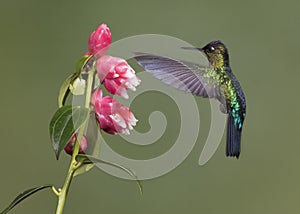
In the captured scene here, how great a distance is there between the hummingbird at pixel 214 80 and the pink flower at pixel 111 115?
81mm

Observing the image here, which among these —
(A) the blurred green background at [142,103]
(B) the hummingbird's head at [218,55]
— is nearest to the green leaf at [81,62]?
(B) the hummingbird's head at [218,55]

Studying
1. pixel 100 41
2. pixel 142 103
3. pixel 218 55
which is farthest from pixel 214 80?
pixel 142 103

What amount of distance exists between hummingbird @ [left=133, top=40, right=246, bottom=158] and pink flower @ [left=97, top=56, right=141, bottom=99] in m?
0.05

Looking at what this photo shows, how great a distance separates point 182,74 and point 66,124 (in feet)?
0.80

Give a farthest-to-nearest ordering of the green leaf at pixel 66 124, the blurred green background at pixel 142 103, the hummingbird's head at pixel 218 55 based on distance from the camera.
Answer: the blurred green background at pixel 142 103 < the hummingbird's head at pixel 218 55 < the green leaf at pixel 66 124

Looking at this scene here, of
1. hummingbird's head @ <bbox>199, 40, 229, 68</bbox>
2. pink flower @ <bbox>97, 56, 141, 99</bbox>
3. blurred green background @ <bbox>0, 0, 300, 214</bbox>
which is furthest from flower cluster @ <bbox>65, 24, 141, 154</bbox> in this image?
blurred green background @ <bbox>0, 0, 300, 214</bbox>

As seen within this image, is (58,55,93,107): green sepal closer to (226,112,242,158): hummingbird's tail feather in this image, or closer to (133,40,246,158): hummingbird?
(133,40,246,158): hummingbird

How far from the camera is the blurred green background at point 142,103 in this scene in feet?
7.47

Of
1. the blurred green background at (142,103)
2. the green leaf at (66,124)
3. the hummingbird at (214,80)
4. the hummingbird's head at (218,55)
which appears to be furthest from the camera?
the blurred green background at (142,103)

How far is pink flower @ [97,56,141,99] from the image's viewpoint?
2.19ft

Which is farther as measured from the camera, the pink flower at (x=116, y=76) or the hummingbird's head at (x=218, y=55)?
the hummingbird's head at (x=218, y=55)

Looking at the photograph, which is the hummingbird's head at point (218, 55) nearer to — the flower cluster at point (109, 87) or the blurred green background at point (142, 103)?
the flower cluster at point (109, 87)

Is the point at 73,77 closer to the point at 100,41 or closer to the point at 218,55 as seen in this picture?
the point at 100,41

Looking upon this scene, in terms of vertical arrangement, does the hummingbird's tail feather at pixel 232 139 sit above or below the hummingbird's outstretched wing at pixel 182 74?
below
